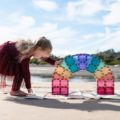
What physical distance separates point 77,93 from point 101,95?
0.49m

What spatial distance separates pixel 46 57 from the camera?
25.9 feet

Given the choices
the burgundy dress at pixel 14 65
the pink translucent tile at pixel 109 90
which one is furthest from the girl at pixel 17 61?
the pink translucent tile at pixel 109 90

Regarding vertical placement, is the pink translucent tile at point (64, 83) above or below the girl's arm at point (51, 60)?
below

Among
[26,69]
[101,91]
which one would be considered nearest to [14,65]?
[26,69]

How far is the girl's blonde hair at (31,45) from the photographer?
7.30 meters

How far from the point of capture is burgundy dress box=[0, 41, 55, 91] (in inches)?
301

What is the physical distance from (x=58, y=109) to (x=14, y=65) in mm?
2018

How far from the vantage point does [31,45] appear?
24.1ft

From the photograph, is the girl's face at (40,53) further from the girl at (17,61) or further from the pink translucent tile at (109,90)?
the pink translucent tile at (109,90)

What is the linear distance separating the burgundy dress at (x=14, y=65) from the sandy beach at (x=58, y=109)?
473 millimetres

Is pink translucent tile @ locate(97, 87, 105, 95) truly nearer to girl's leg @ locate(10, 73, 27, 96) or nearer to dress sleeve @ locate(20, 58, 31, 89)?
dress sleeve @ locate(20, 58, 31, 89)

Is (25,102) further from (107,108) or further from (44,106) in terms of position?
(107,108)

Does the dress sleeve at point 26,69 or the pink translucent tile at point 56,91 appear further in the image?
the pink translucent tile at point 56,91

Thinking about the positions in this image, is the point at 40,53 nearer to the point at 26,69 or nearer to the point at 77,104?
the point at 26,69
